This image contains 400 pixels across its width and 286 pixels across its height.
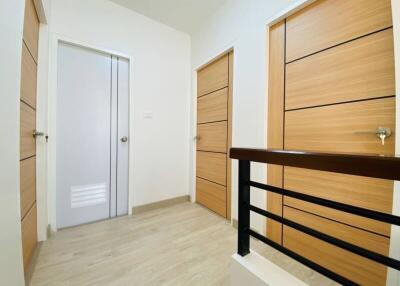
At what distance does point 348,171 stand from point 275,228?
1.55 metres

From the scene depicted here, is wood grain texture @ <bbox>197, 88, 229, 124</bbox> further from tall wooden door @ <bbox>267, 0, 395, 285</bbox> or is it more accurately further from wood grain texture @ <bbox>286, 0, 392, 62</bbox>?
wood grain texture @ <bbox>286, 0, 392, 62</bbox>

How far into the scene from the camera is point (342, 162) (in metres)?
0.43

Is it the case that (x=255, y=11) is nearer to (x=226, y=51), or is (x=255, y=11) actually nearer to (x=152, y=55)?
(x=226, y=51)

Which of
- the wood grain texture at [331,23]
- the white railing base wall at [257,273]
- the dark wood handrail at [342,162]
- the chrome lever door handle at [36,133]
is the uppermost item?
the wood grain texture at [331,23]

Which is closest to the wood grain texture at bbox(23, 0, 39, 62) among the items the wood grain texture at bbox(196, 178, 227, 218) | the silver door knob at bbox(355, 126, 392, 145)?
the wood grain texture at bbox(196, 178, 227, 218)

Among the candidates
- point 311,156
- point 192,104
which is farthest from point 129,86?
point 311,156

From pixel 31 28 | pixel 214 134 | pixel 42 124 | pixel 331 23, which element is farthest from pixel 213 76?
pixel 42 124

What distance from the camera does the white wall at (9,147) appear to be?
800mm

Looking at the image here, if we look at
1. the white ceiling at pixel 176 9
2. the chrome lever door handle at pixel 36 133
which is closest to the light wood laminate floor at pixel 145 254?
the chrome lever door handle at pixel 36 133

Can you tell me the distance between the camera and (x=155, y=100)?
2.57 metres

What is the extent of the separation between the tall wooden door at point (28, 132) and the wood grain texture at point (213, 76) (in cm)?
188

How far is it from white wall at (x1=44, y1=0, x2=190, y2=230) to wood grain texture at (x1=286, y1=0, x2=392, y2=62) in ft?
5.48

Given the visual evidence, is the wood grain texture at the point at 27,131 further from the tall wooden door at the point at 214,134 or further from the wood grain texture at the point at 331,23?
the wood grain texture at the point at 331,23

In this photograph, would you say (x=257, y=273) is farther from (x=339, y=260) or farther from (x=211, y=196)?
(x=211, y=196)
